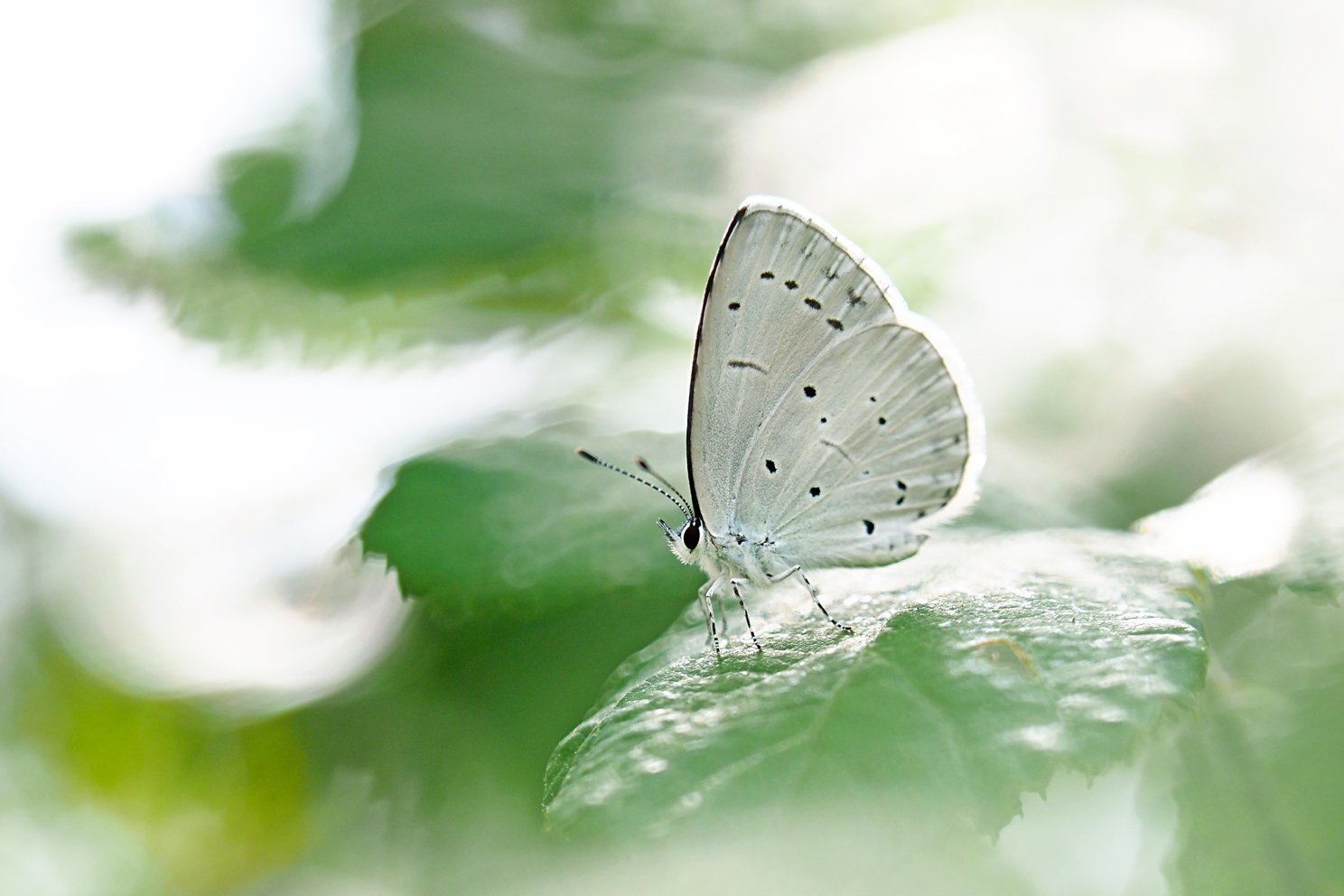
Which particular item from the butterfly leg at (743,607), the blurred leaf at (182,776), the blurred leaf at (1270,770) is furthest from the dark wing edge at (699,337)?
the blurred leaf at (182,776)

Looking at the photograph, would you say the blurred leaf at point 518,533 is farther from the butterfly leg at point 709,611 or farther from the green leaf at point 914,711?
the green leaf at point 914,711

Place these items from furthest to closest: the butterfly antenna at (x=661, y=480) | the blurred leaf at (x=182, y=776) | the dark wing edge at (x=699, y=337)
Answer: the blurred leaf at (x=182, y=776) → the butterfly antenna at (x=661, y=480) → the dark wing edge at (x=699, y=337)

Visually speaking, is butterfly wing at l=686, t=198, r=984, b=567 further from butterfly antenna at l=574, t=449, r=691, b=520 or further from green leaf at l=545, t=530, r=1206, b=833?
green leaf at l=545, t=530, r=1206, b=833

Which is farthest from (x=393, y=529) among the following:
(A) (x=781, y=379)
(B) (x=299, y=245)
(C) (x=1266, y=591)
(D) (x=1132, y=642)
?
(C) (x=1266, y=591)

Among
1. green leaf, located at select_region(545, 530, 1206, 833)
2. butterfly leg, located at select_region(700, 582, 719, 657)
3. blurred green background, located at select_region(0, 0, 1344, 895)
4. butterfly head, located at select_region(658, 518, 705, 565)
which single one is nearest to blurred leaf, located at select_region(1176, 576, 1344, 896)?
blurred green background, located at select_region(0, 0, 1344, 895)

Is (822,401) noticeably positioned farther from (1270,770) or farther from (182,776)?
(182,776)

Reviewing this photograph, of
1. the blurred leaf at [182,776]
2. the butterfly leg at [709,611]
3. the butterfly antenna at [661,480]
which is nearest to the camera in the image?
the butterfly leg at [709,611]

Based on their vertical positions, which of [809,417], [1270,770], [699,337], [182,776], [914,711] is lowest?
[1270,770]

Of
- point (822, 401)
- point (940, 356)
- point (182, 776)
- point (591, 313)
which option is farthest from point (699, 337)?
point (182, 776)
